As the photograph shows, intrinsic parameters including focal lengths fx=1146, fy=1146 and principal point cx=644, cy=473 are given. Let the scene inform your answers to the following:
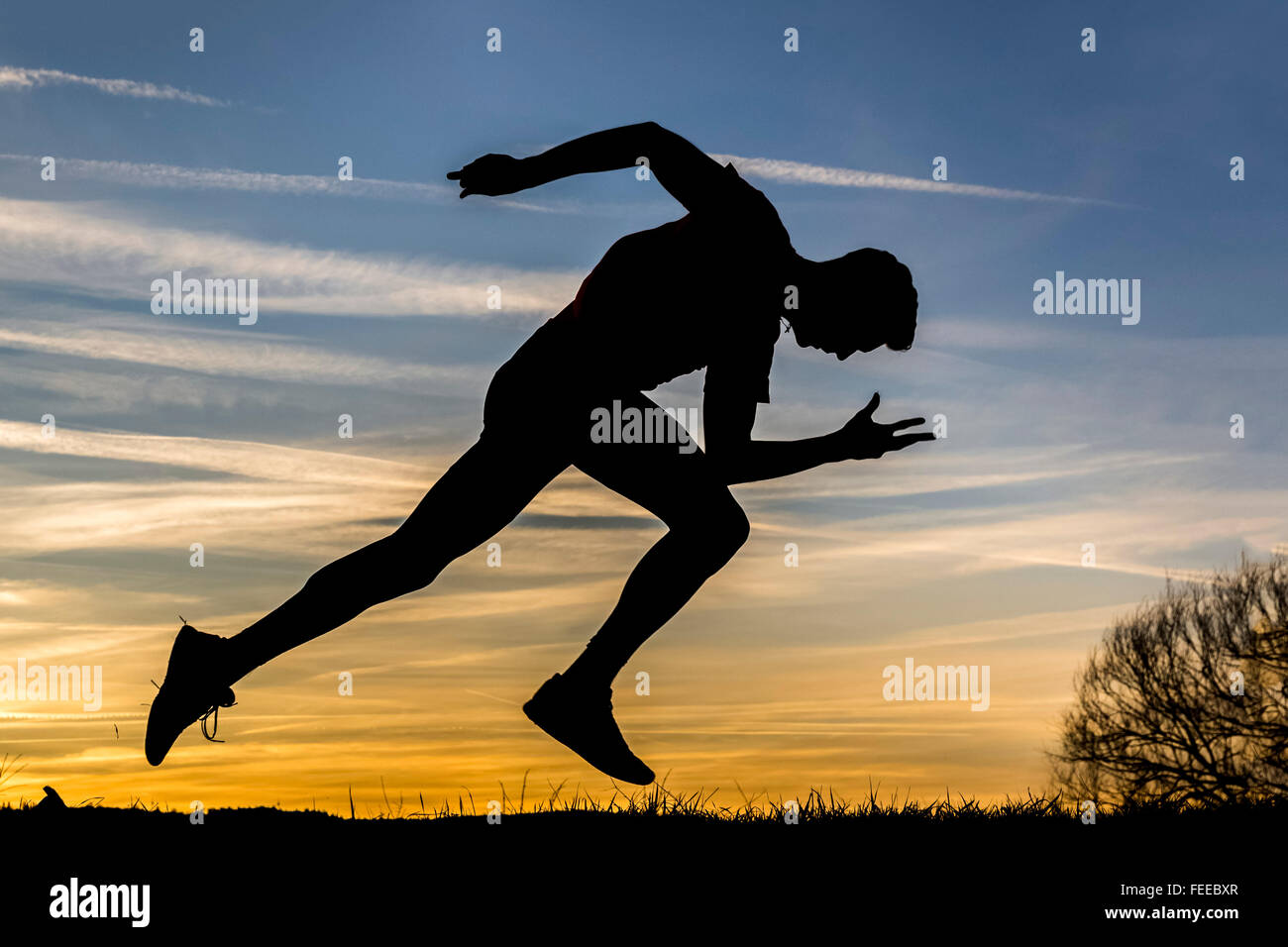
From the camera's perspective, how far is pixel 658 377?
170 inches

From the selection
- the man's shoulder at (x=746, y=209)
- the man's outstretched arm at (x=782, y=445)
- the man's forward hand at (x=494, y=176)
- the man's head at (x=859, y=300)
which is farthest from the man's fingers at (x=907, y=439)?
the man's forward hand at (x=494, y=176)

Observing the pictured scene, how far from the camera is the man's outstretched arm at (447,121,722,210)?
4.02 m

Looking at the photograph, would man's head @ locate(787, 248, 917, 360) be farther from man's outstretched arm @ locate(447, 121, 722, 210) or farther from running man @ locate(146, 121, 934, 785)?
man's outstretched arm @ locate(447, 121, 722, 210)

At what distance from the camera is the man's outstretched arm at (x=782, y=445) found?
416cm

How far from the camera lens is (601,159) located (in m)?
4.04

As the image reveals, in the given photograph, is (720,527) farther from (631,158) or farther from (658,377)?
(631,158)

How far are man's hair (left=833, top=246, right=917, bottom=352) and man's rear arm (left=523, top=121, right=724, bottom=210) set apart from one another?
621 millimetres

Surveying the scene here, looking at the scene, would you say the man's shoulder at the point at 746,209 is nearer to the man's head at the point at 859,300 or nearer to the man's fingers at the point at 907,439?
the man's head at the point at 859,300

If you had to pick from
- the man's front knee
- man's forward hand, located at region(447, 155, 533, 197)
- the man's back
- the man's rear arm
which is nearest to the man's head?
the man's back
